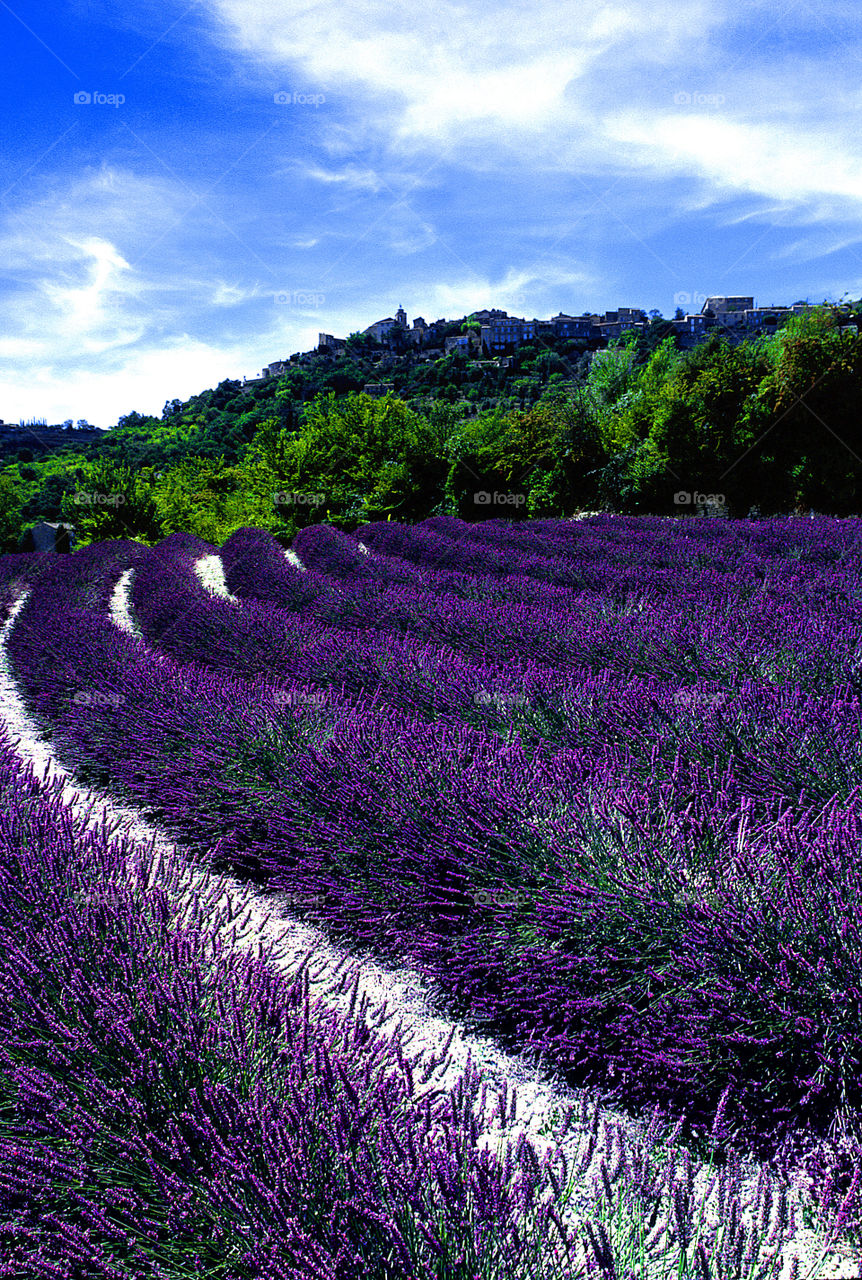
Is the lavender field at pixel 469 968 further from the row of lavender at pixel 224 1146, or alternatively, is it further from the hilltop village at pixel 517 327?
the hilltop village at pixel 517 327

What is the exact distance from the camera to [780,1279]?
137cm

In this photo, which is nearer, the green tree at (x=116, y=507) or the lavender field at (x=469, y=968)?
the lavender field at (x=469, y=968)

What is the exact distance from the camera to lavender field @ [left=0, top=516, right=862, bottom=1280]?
1.25 metres

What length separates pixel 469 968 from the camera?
2049mm

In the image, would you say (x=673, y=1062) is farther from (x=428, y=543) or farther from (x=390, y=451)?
(x=390, y=451)

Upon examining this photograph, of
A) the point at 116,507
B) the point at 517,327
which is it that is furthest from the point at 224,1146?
the point at 517,327

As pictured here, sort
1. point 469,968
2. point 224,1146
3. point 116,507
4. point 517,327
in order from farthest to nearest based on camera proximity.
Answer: point 517,327 < point 116,507 < point 469,968 < point 224,1146

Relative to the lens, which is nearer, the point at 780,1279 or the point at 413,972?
the point at 780,1279

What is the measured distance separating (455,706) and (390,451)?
57.4 feet

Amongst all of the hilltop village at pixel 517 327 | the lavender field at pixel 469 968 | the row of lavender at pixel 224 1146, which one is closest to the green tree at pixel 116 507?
the lavender field at pixel 469 968

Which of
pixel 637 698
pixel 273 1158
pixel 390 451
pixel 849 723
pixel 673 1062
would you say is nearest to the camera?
pixel 273 1158

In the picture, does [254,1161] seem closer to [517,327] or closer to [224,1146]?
[224,1146]

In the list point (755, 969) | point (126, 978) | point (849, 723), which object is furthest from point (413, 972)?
point (849, 723)

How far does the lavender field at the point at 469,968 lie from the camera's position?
1.25 meters
